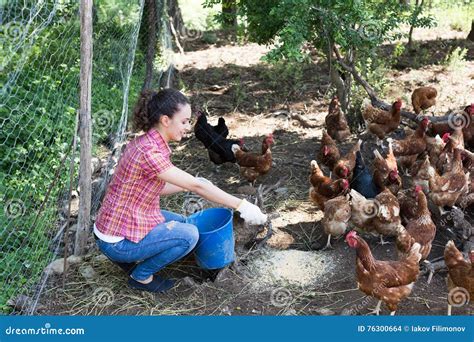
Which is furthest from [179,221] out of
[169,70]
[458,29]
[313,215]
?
[458,29]

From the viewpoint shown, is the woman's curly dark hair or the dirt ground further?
the dirt ground

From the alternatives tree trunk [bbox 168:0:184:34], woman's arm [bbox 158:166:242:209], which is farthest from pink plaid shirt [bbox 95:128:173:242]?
tree trunk [bbox 168:0:184:34]

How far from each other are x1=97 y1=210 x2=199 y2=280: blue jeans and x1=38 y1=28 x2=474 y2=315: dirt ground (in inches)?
12.3

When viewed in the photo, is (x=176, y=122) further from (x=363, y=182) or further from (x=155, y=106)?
(x=363, y=182)

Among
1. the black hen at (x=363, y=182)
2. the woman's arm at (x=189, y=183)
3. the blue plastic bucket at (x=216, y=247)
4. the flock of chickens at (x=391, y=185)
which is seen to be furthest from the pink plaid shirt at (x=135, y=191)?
the black hen at (x=363, y=182)

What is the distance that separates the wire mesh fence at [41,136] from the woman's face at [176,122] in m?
0.71

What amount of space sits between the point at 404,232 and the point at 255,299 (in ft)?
3.80

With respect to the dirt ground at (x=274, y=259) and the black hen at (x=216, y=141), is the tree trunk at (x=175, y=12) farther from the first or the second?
the black hen at (x=216, y=141)

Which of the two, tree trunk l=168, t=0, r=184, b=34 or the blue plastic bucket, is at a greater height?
tree trunk l=168, t=0, r=184, b=34

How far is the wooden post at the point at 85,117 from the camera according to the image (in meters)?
3.98

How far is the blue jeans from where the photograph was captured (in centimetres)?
368

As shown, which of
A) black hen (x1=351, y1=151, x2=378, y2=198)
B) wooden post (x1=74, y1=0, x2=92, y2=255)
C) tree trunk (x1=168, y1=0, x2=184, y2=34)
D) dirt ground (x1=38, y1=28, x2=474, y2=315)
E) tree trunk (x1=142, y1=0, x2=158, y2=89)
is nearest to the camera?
dirt ground (x1=38, y1=28, x2=474, y2=315)

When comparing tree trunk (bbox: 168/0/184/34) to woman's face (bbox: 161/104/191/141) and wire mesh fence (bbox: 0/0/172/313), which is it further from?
woman's face (bbox: 161/104/191/141)

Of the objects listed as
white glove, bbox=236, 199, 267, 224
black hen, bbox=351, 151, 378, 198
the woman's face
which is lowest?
black hen, bbox=351, 151, 378, 198
